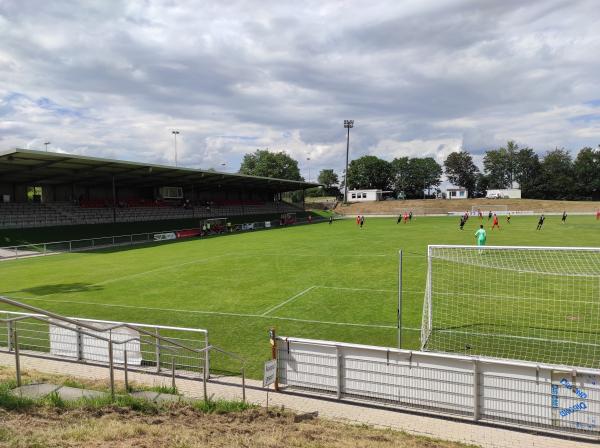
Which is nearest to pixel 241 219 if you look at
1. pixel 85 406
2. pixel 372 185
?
pixel 85 406

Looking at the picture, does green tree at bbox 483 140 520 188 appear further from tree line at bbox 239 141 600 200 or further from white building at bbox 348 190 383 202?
white building at bbox 348 190 383 202

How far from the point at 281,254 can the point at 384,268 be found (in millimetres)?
8549

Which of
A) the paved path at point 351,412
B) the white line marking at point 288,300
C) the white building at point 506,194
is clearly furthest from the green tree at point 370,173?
the paved path at point 351,412

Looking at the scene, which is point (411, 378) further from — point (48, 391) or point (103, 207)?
point (103, 207)

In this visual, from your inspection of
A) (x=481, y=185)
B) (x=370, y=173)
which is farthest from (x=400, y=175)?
(x=481, y=185)

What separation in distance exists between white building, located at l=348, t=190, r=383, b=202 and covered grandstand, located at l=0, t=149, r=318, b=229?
132 ft

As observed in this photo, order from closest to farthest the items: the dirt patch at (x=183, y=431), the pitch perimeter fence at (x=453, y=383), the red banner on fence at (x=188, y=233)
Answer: the dirt patch at (x=183, y=431) < the pitch perimeter fence at (x=453, y=383) < the red banner on fence at (x=188, y=233)

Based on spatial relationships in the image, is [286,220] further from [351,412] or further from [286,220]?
[351,412]

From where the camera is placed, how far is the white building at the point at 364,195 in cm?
10875

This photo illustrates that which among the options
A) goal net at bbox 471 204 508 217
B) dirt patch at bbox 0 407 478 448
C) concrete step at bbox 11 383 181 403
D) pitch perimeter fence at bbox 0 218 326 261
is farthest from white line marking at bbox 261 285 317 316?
goal net at bbox 471 204 508 217

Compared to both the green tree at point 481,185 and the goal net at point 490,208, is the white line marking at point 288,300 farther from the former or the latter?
the green tree at point 481,185

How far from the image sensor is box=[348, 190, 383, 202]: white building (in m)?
109

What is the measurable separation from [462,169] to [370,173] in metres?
35.6

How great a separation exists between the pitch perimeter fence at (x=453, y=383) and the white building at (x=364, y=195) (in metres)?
102
